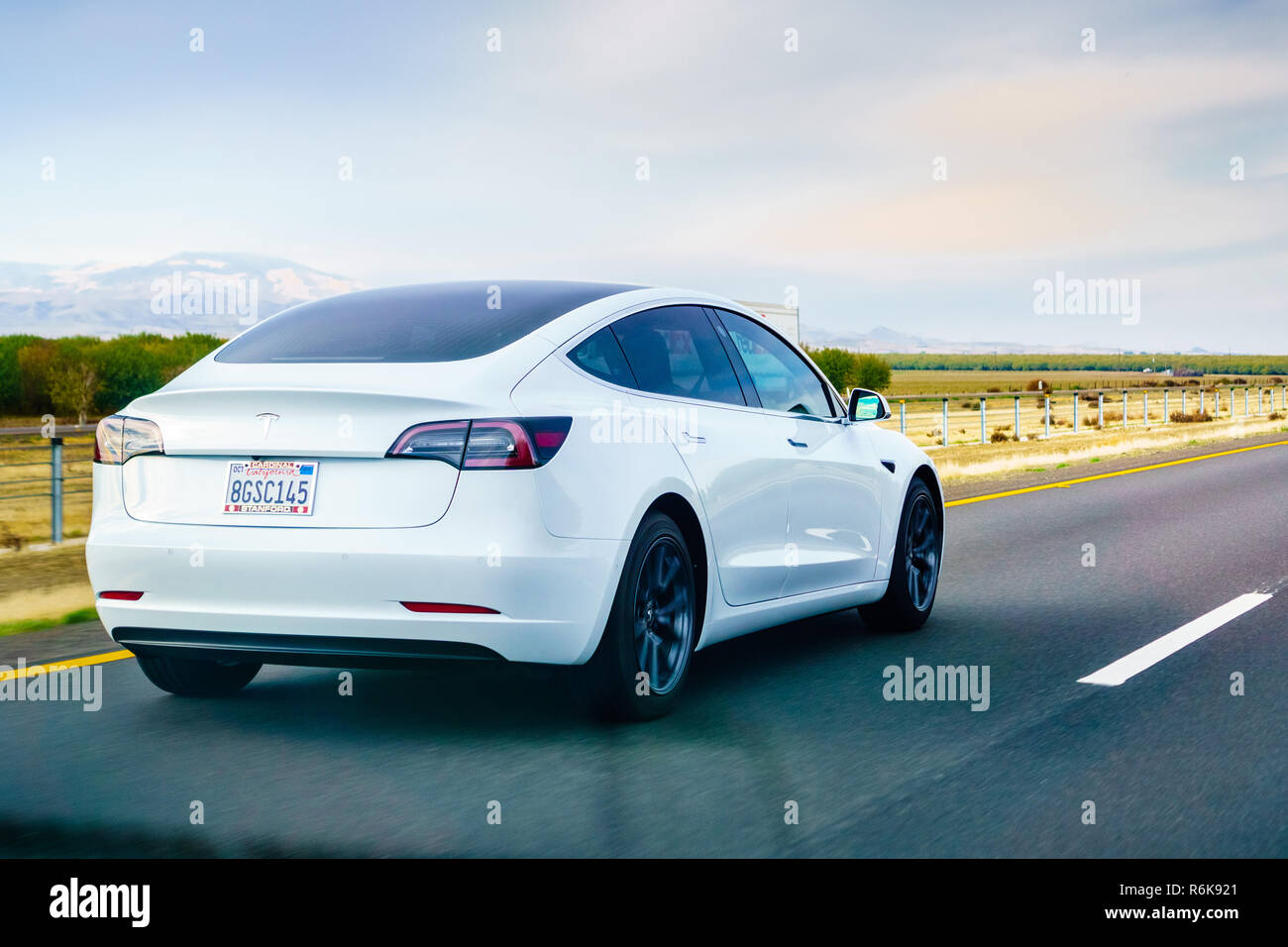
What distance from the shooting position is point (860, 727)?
19.1 feet

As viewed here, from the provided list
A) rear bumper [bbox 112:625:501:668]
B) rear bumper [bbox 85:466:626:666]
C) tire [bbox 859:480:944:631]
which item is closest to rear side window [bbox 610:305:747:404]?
rear bumper [bbox 85:466:626:666]

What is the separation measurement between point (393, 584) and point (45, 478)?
13683 millimetres

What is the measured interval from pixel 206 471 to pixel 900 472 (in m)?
4.02

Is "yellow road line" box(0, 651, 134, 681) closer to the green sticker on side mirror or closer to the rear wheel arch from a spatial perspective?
the rear wheel arch

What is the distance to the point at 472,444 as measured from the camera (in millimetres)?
5012

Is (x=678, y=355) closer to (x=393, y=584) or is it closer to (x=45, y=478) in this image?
(x=393, y=584)

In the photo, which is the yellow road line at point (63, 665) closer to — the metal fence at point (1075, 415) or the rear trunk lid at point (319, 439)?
the rear trunk lid at point (319, 439)

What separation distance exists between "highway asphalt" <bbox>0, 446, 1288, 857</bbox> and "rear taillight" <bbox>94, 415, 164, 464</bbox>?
1.08 metres
